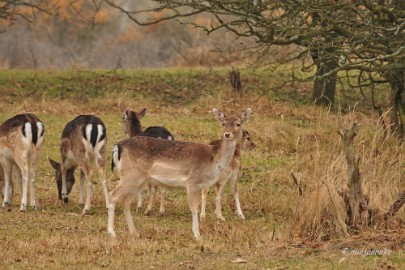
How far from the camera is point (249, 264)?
1013cm

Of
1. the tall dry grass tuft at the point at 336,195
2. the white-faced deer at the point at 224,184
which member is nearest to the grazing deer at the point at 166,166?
the white-faced deer at the point at 224,184

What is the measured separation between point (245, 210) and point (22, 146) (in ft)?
11.2

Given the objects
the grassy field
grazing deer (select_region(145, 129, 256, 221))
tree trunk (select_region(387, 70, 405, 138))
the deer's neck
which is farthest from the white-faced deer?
tree trunk (select_region(387, 70, 405, 138))

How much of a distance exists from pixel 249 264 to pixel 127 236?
2.32 metres

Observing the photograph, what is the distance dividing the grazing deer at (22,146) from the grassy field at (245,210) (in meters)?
0.43

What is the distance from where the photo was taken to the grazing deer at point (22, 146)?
47.5 ft

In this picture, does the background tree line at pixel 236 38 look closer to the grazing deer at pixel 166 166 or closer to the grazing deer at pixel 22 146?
the grazing deer at pixel 166 166

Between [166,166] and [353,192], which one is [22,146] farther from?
[353,192]

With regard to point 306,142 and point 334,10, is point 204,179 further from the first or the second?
point 306,142

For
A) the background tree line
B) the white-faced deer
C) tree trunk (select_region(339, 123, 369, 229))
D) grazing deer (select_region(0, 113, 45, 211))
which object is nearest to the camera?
tree trunk (select_region(339, 123, 369, 229))

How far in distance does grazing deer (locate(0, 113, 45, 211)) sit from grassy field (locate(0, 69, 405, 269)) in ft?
1.40

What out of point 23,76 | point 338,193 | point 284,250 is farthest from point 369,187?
point 23,76

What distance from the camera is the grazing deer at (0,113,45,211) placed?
14492mm

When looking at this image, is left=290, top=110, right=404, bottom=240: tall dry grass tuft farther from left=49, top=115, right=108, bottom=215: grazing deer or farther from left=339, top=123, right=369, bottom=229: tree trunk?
left=49, top=115, right=108, bottom=215: grazing deer
